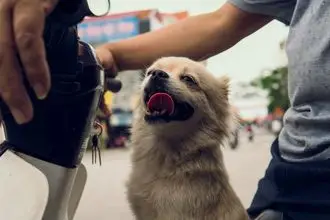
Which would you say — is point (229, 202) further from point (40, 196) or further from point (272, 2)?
point (40, 196)

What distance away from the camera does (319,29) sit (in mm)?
777

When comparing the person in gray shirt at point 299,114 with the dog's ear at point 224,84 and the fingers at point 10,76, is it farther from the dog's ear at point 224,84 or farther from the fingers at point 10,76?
the fingers at point 10,76

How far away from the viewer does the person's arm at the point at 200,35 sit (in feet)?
3.25

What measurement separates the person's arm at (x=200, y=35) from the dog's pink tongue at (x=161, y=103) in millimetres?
94

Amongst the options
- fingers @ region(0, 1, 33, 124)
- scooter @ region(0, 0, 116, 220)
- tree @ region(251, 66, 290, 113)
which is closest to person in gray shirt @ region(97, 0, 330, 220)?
scooter @ region(0, 0, 116, 220)

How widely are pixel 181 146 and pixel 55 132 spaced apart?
45 cm

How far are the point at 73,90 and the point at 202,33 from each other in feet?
1.71

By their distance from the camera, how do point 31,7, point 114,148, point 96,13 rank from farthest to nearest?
point 114,148 → point 96,13 → point 31,7

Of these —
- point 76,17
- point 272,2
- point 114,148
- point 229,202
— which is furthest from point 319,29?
point 114,148

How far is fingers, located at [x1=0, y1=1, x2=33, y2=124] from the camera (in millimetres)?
397

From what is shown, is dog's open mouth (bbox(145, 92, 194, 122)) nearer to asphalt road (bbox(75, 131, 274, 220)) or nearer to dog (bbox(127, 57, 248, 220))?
dog (bbox(127, 57, 248, 220))

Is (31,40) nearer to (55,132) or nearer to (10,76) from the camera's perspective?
(10,76)

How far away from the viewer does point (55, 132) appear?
536 mm

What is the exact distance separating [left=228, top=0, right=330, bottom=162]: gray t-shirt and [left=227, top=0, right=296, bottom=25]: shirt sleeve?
12 centimetres
